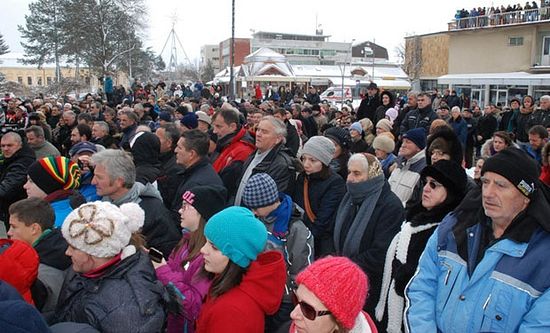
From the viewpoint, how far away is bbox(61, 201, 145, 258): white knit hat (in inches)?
100

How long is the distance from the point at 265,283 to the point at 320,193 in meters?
2.30

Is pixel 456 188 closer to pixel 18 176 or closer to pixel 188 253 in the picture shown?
pixel 188 253

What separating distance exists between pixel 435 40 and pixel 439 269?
54.8 m

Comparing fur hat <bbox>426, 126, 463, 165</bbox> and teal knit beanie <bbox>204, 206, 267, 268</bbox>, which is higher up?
fur hat <bbox>426, 126, 463, 165</bbox>

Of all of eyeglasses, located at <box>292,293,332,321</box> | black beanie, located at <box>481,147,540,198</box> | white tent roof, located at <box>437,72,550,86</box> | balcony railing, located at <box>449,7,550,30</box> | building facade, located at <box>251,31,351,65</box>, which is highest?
building facade, located at <box>251,31,351,65</box>

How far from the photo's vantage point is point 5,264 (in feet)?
7.75

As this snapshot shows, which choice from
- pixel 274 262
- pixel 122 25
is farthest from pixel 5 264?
pixel 122 25

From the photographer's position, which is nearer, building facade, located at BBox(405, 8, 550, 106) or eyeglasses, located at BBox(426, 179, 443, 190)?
eyeglasses, located at BBox(426, 179, 443, 190)

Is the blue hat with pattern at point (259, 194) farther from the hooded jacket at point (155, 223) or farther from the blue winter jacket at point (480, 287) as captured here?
the blue winter jacket at point (480, 287)

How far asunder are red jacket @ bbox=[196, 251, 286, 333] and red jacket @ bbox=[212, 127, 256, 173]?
10.4 feet

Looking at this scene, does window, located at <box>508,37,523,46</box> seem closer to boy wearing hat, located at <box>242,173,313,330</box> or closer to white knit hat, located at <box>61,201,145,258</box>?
boy wearing hat, located at <box>242,173,313,330</box>

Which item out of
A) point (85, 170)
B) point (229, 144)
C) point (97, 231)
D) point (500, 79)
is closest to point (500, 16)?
point (500, 79)

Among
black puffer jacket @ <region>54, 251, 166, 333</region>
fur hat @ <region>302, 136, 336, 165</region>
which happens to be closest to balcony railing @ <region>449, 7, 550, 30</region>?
fur hat @ <region>302, 136, 336, 165</region>

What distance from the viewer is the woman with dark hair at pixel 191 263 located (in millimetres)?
2730
